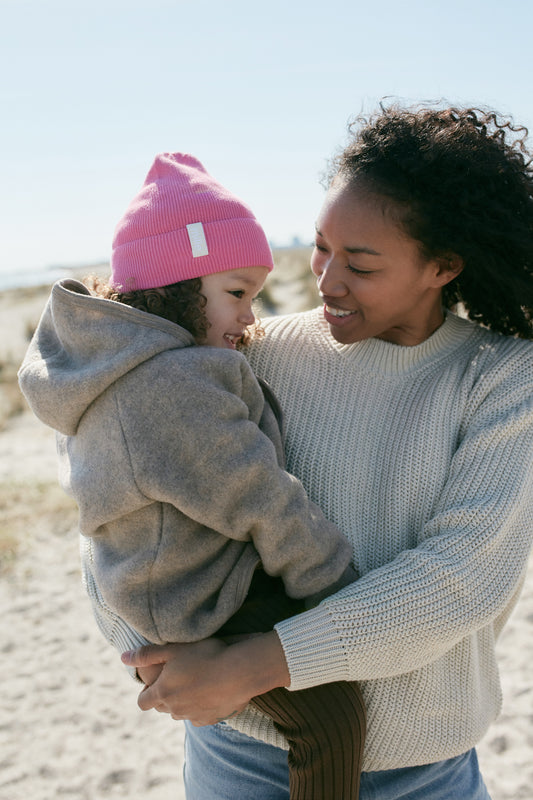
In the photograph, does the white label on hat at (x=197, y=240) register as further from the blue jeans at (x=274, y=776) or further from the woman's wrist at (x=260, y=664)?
the blue jeans at (x=274, y=776)

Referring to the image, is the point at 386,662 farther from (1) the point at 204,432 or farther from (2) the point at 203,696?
(1) the point at 204,432

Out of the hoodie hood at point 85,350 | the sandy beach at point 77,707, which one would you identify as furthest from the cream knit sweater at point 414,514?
the sandy beach at point 77,707

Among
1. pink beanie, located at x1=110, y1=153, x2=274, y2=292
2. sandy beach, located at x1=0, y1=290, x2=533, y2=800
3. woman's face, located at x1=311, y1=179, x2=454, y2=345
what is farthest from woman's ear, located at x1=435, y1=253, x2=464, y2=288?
sandy beach, located at x1=0, y1=290, x2=533, y2=800

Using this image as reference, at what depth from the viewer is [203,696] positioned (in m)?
1.38

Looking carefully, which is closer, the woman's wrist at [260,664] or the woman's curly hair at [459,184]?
the woman's wrist at [260,664]

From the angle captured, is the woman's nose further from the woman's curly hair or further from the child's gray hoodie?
the child's gray hoodie

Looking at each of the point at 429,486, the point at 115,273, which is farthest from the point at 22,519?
the point at 429,486

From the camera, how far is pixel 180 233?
1.75m

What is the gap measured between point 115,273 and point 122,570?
791mm

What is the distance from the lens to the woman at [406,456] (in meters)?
1.44

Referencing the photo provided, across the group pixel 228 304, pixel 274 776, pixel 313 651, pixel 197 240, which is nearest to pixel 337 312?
pixel 228 304

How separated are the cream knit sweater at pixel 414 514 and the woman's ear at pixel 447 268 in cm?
14

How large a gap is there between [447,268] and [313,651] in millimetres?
1066

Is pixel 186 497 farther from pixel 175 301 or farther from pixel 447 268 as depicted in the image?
pixel 447 268
